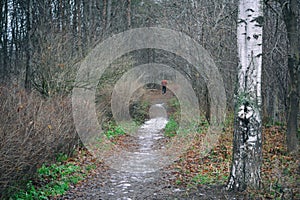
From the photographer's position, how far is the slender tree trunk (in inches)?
292

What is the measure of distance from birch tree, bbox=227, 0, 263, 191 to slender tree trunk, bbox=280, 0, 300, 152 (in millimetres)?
2535

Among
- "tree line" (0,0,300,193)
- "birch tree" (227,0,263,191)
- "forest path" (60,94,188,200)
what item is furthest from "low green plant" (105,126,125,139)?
"birch tree" (227,0,263,191)

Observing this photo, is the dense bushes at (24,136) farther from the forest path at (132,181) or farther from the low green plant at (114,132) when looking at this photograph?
the low green plant at (114,132)

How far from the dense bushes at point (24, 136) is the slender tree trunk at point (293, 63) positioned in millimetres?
5213

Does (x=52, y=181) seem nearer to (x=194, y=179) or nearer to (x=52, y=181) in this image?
(x=52, y=181)

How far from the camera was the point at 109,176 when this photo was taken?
7.31 m

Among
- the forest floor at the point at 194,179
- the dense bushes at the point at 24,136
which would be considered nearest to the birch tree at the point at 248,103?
the forest floor at the point at 194,179

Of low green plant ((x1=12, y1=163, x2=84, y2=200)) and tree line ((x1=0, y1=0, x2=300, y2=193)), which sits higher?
tree line ((x1=0, y1=0, x2=300, y2=193))

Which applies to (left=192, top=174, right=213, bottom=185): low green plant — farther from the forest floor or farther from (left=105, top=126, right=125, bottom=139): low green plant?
(left=105, top=126, right=125, bottom=139): low green plant

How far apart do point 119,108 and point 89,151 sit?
20.1 feet

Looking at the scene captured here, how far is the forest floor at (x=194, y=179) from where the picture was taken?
16.6 ft

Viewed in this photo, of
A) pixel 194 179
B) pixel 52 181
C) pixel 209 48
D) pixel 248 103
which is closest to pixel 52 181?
pixel 52 181

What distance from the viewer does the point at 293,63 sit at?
24.6ft

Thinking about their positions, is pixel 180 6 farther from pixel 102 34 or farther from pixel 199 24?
pixel 102 34
